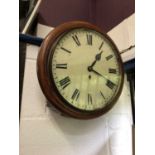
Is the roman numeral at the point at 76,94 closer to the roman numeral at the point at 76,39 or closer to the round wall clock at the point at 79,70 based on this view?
the round wall clock at the point at 79,70

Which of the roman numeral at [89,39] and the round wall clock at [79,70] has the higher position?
the roman numeral at [89,39]

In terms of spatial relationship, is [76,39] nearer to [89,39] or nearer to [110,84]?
[89,39]

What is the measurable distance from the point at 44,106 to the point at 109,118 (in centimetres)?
33

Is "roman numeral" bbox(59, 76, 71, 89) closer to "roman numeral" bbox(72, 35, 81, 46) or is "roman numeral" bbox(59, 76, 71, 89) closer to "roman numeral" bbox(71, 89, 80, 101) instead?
"roman numeral" bbox(71, 89, 80, 101)

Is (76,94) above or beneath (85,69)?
beneath

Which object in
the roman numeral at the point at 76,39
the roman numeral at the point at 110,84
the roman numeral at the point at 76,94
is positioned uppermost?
the roman numeral at the point at 76,39

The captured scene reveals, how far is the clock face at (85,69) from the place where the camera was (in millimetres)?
781

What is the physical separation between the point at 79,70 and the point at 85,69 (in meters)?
0.03

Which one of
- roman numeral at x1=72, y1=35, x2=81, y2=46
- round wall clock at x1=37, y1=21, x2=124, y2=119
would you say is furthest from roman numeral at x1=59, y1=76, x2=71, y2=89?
roman numeral at x1=72, y1=35, x2=81, y2=46

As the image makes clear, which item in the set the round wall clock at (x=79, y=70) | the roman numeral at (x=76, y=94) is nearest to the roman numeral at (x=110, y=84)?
the round wall clock at (x=79, y=70)

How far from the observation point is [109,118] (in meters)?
0.99

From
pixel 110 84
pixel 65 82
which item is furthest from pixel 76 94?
pixel 110 84

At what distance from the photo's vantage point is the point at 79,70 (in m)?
0.83
